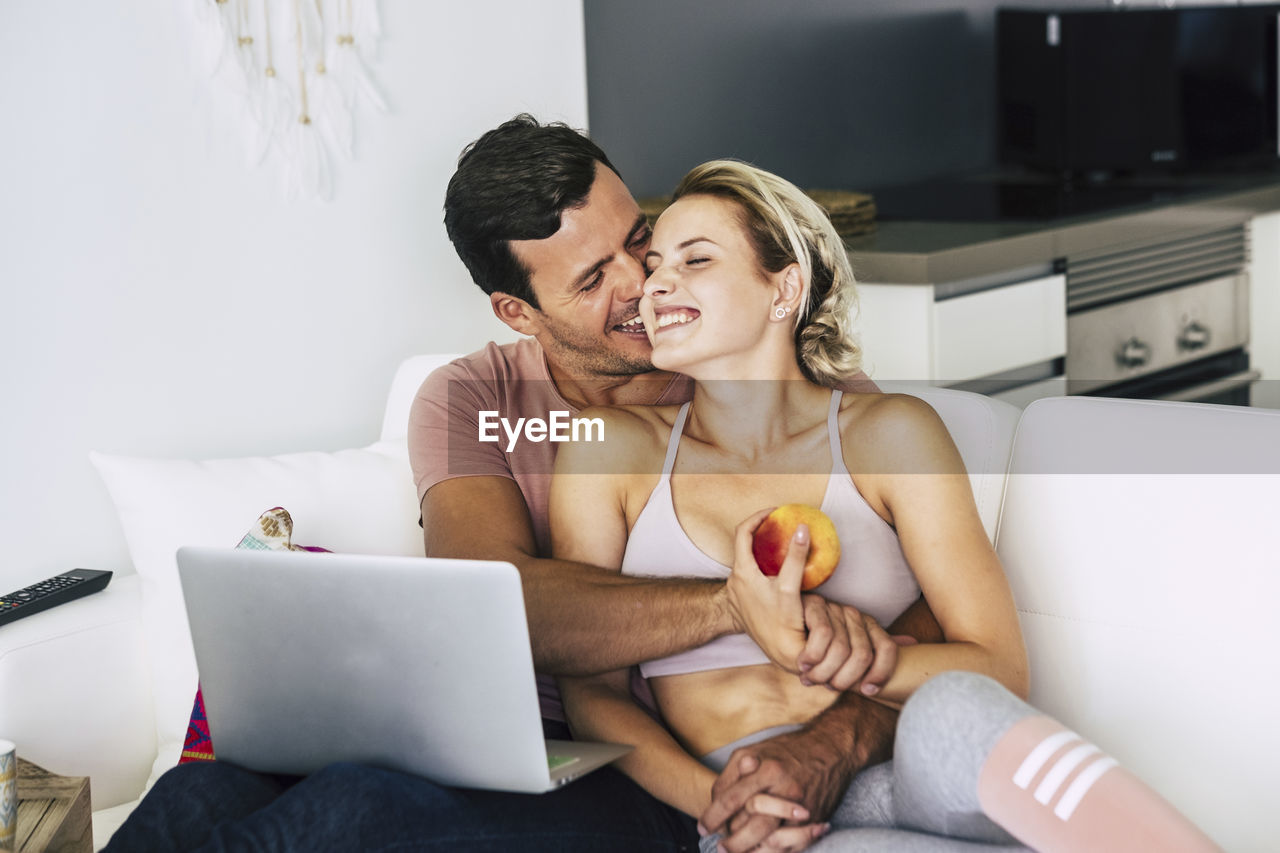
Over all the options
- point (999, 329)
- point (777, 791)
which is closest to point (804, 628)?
point (777, 791)

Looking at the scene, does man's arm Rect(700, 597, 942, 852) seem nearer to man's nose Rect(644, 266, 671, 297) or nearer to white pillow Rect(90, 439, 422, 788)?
man's nose Rect(644, 266, 671, 297)

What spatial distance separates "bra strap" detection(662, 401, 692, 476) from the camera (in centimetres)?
141

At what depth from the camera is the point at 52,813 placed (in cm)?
134

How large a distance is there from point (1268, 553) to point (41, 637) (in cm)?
135

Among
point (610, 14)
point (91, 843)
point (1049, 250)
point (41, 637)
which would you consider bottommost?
point (91, 843)

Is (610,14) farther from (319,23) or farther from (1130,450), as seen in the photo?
(1130,450)

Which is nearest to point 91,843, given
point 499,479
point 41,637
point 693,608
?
point 41,637

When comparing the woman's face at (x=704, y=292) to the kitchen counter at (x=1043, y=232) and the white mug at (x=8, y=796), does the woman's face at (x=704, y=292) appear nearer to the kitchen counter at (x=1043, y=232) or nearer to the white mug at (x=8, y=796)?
the white mug at (x=8, y=796)

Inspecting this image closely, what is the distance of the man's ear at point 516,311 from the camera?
156cm

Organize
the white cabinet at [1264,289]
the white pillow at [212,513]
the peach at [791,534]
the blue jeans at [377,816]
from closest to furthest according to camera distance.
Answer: the blue jeans at [377,816]
the peach at [791,534]
the white pillow at [212,513]
the white cabinet at [1264,289]

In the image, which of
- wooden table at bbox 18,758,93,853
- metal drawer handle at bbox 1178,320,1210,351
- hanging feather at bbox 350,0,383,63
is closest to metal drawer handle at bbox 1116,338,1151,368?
metal drawer handle at bbox 1178,320,1210,351

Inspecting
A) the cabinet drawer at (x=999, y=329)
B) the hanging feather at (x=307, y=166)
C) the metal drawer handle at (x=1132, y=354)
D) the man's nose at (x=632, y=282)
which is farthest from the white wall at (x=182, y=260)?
the metal drawer handle at (x=1132, y=354)

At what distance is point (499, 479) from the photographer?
150 centimetres

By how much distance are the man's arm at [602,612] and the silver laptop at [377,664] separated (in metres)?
0.11
